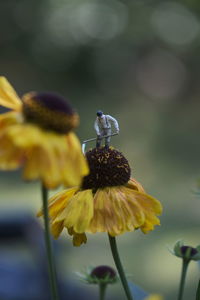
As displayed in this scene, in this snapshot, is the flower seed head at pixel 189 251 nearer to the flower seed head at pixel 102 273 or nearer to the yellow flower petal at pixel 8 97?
the flower seed head at pixel 102 273

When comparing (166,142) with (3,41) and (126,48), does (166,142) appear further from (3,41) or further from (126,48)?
(3,41)

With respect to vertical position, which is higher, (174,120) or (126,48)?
(126,48)

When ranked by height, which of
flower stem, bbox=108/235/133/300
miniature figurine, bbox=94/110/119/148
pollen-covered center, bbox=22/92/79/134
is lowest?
flower stem, bbox=108/235/133/300

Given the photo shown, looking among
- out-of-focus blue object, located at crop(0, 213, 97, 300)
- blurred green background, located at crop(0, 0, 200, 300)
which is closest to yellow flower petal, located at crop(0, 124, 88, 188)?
out-of-focus blue object, located at crop(0, 213, 97, 300)

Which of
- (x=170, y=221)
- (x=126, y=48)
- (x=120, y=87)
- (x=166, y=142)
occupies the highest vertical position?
(x=126, y=48)

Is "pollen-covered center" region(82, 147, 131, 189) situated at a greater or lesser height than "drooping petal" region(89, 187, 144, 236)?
greater

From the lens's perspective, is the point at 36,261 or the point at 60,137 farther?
the point at 36,261

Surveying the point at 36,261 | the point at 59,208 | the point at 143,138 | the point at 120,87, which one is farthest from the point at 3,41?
the point at 59,208

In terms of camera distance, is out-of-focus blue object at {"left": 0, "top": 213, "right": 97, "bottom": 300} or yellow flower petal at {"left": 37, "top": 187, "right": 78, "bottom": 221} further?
out-of-focus blue object at {"left": 0, "top": 213, "right": 97, "bottom": 300}

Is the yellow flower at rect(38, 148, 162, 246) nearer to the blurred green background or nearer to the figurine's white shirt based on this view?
the figurine's white shirt
